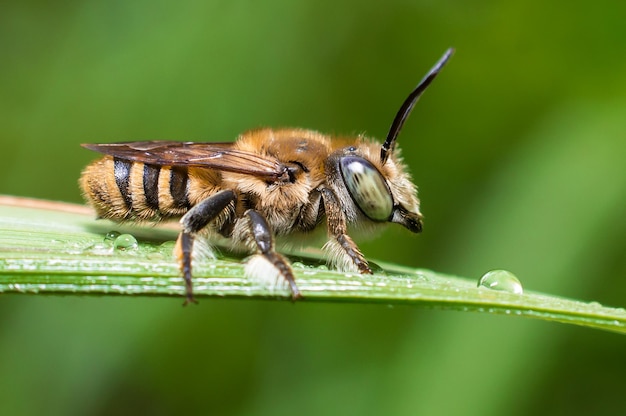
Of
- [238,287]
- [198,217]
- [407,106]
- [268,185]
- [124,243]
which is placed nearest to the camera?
[238,287]

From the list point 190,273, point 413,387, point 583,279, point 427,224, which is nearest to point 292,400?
point 413,387

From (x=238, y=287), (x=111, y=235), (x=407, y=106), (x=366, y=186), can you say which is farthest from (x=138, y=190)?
(x=238, y=287)

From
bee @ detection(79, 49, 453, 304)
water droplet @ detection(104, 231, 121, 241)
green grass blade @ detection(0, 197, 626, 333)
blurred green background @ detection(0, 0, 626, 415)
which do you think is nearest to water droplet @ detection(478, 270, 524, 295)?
green grass blade @ detection(0, 197, 626, 333)

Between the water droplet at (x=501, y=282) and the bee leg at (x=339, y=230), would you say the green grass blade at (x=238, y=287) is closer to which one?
the water droplet at (x=501, y=282)

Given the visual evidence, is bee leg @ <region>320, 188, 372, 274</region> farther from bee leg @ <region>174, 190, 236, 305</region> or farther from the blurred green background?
the blurred green background

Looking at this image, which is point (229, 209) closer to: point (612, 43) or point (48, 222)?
point (48, 222)

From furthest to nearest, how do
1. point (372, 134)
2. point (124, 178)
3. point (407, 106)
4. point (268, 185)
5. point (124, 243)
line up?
1. point (372, 134)
2. point (124, 178)
3. point (268, 185)
4. point (407, 106)
5. point (124, 243)

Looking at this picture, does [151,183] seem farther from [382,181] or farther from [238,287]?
[238,287]
